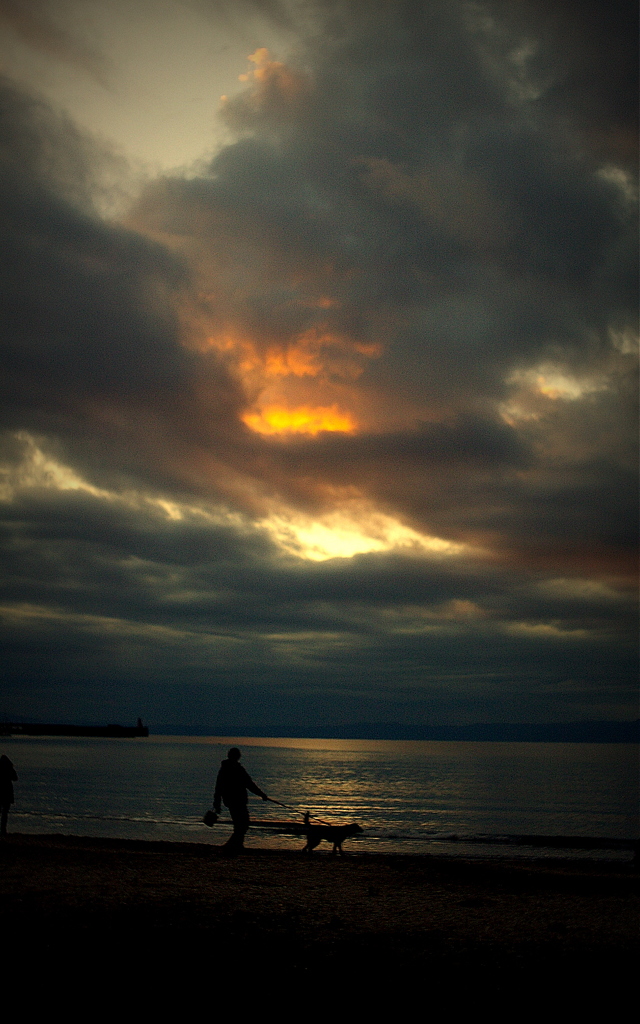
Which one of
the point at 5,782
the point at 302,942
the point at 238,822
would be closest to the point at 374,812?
the point at 5,782

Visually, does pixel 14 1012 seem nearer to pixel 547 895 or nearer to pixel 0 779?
pixel 547 895

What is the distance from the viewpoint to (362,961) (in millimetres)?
7418

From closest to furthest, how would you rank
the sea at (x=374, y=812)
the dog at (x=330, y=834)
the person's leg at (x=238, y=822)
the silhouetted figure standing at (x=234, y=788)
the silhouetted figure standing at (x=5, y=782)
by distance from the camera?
1. the silhouetted figure standing at (x=234, y=788)
2. the person's leg at (x=238, y=822)
3. the dog at (x=330, y=834)
4. the silhouetted figure standing at (x=5, y=782)
5. the sea at (x=374, y=812)

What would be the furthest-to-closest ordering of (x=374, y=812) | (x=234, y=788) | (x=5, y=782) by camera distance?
(x=374, y=812), (x=5, y=782), (x=234, y=788)

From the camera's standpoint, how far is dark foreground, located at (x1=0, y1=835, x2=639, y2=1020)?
20.8 feet

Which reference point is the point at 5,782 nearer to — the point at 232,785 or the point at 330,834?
the point at 330,834

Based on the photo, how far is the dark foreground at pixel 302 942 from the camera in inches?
249

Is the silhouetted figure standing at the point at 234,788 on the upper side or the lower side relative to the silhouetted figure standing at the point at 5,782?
upper

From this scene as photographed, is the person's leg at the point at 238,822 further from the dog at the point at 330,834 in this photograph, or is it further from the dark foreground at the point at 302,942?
the dog at the point at 330,834

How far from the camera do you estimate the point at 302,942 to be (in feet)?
26.4

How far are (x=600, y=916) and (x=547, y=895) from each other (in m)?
1.93

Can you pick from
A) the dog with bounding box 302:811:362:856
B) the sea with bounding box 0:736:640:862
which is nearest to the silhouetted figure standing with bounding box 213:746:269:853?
the dog with bounding box 302:811:362:856

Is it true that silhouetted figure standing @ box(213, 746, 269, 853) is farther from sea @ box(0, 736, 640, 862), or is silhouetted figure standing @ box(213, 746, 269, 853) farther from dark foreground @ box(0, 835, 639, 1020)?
sea @ box(0, 736, 640, 862)

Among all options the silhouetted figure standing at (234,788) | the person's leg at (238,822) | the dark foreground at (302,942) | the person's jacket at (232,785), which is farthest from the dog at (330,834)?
the dark foreground at (302,942)
